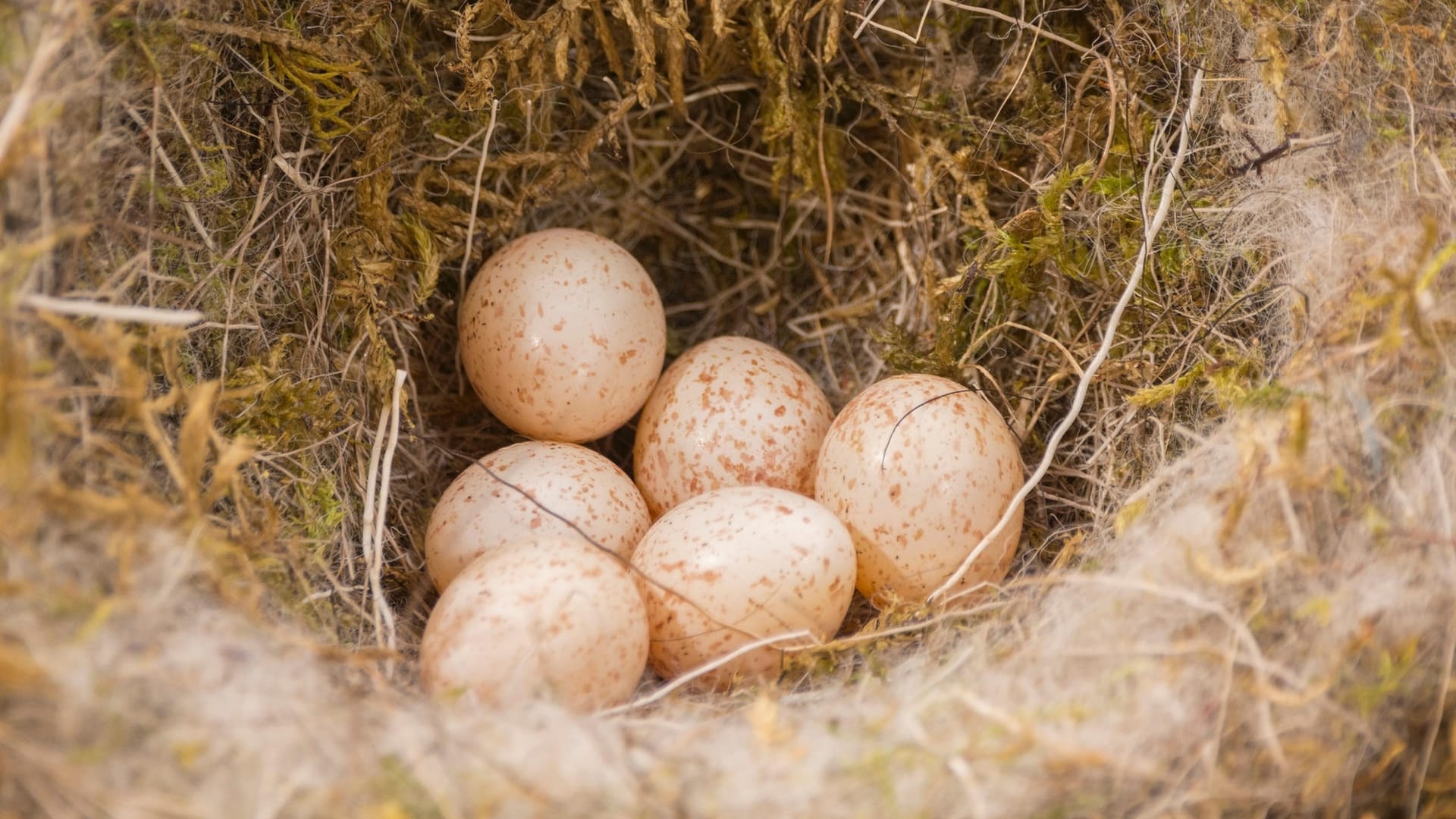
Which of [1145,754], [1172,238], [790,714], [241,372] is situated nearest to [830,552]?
[790,714]

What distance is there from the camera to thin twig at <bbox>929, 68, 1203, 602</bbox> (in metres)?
1.50

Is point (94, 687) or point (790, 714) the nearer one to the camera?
point (94, 687)

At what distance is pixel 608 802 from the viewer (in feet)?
3.25

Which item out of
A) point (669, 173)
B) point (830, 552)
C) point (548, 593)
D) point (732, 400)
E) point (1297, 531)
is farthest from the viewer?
point (669, 173)

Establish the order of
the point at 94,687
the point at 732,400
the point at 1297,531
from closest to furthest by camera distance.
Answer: the point at 94,687
the point at 1297,531
the point at 732,400

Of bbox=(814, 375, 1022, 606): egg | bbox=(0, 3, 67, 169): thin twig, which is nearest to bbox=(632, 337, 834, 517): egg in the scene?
bbox=(814, 375, 1022, 606): egg

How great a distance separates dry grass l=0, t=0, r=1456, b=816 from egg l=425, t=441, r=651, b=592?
11 cm

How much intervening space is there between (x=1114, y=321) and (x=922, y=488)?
1.25 feet

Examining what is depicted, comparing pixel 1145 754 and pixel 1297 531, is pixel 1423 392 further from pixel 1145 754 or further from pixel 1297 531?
A: pixel 1145 754

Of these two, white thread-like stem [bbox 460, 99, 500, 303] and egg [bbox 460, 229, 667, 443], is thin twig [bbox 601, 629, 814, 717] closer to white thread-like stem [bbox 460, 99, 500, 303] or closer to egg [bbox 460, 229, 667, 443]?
egg [bbox 460, 229, 667, 443]

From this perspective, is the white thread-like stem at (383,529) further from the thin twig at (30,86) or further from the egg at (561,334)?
the thin twig at (30,86)

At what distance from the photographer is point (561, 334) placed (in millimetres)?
1678

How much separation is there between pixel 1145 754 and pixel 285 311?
1.34m

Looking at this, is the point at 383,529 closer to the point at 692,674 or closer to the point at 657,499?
the point at 657,499
